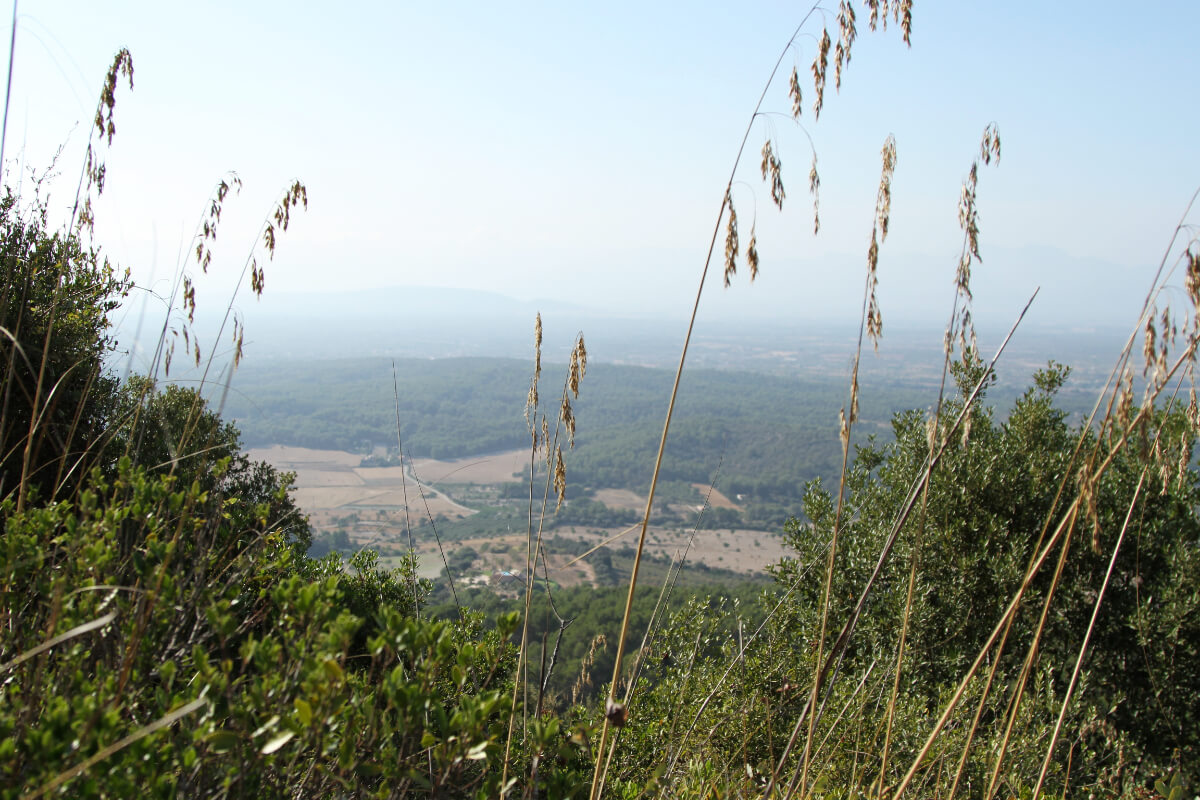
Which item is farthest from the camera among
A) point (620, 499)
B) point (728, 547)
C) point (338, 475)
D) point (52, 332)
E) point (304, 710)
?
point (620, 499)

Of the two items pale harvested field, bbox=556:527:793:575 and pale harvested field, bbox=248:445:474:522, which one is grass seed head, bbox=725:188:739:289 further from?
pale harvested field, bbox=556:527:793:575

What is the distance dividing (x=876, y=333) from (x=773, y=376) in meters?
98.5

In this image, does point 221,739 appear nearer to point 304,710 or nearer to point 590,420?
point 304,710

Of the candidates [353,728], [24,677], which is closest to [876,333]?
[353,728]

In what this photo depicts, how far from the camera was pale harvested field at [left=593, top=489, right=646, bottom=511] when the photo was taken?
4788 cm

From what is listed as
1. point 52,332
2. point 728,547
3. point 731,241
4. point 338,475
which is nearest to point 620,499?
point 728,547

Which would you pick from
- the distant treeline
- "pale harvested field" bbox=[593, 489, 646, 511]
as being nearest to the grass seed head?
the distant treeline

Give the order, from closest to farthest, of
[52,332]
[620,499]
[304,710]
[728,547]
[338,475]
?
[304,710], [52,332], [338,475], [728,547], [620,499]

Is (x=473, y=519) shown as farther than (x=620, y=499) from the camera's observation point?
No

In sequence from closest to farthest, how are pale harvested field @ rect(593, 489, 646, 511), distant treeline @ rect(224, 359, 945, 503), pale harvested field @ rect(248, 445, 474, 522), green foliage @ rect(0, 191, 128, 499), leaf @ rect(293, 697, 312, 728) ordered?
leaf @ rect(293, 697, 312, 728) < green foliage @ rect(0, 191, 128, 499) < pale harvested field @ rect(248, 445, 474, 522) < distant treeline @ rect(224, 359, 945, 503) < pale harvested field @ rect(593, 489, 646, 511)

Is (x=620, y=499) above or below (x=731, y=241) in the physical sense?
below

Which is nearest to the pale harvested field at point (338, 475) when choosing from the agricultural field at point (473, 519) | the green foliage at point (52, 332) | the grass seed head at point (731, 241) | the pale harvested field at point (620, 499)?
the agricultural field at point (473, 519)

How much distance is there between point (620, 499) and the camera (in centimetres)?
5053

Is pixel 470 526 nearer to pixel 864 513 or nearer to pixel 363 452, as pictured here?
pixel 363 452
